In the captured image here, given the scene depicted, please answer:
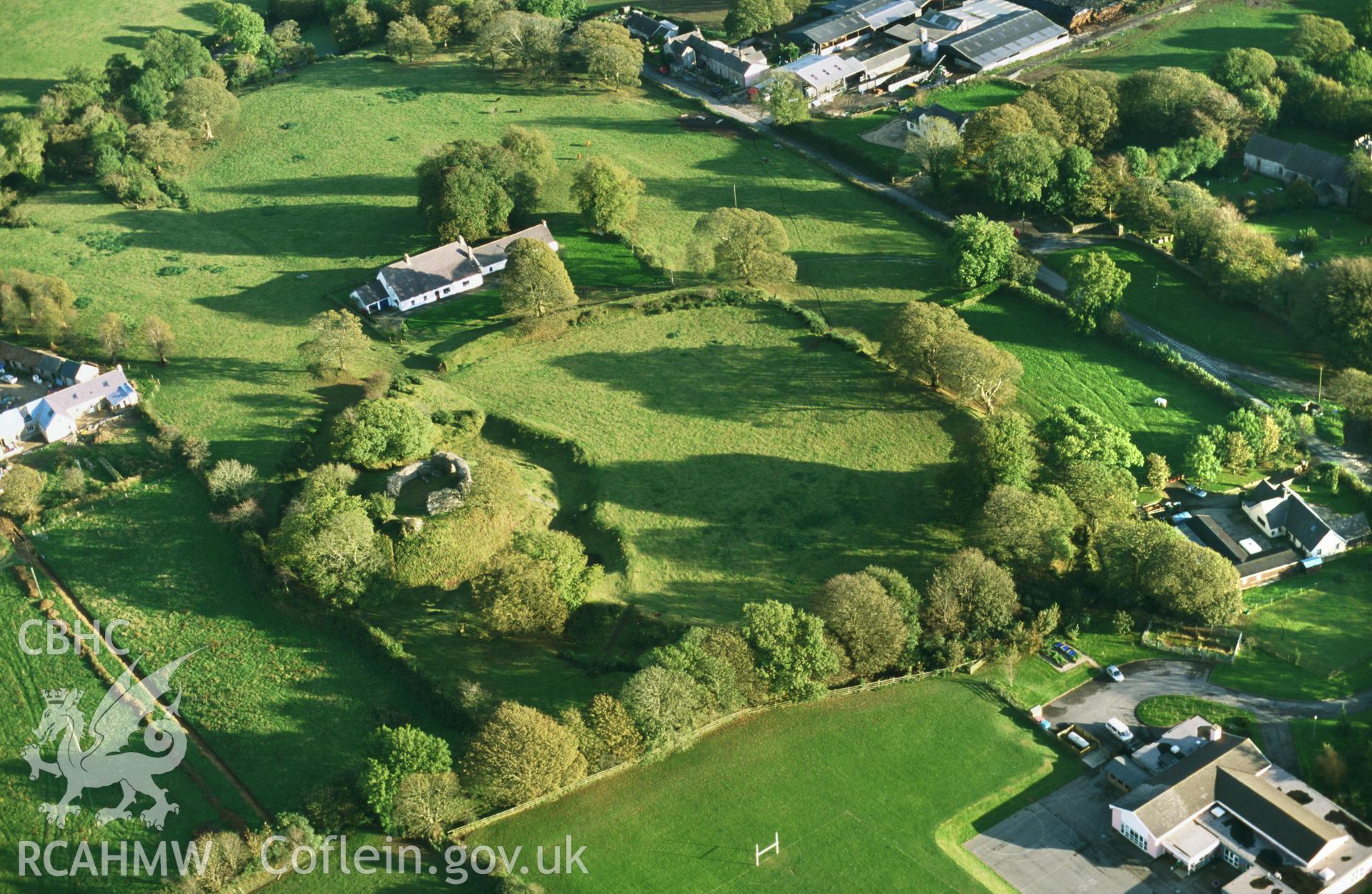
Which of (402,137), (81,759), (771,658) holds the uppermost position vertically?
(402,137)

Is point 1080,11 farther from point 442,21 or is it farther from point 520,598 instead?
point 520,598

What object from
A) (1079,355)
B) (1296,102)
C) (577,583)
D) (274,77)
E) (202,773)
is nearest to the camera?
(202,773)

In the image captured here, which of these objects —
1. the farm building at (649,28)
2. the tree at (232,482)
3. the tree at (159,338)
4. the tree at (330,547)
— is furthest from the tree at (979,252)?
the tree at (159,338)

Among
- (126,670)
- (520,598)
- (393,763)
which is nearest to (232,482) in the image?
(126,670)

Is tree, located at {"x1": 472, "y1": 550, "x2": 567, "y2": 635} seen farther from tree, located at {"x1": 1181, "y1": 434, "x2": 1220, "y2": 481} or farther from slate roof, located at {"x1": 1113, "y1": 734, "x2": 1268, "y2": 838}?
tree, located at {"x1": 1181, "y1": 434, "x2": 1220, "y2": 481}

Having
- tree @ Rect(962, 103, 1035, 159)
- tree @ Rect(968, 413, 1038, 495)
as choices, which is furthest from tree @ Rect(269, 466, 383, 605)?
tree @ Rect(962, 103, 1035, 159)

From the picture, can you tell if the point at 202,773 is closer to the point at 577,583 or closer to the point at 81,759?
the point at 81,759

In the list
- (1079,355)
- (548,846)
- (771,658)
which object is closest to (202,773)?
(548,846)
